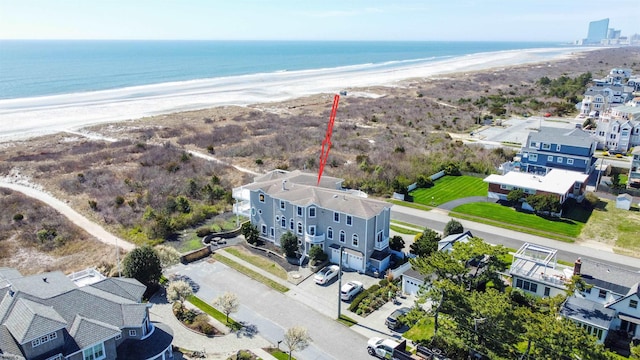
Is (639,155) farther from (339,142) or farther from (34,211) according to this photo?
(34,211)

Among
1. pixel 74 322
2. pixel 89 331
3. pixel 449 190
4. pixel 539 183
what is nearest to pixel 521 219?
pixel 539 183

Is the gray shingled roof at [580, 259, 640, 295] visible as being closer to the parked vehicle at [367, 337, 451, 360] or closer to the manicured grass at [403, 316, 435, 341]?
the manicured grass at [403, 316, 435, 341]

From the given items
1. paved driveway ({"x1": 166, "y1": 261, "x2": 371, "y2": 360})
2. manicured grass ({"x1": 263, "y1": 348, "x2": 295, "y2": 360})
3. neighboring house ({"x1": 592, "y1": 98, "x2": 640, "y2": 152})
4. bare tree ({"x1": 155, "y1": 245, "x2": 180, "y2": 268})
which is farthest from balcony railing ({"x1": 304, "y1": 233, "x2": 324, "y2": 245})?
neighboring house ({"x1": 592, "y1": 98, "x2": 640, "y2": 152})

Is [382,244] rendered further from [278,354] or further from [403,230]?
[278,354]

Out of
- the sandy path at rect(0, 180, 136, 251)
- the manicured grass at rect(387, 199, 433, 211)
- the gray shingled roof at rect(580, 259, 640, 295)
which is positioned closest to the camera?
the gray shingled roof at rect(580, 259, 640, 295)

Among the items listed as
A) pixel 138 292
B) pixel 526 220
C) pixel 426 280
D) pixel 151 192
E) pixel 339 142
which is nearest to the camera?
pixel 138 292

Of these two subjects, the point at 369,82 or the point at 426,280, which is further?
the point at 369,82

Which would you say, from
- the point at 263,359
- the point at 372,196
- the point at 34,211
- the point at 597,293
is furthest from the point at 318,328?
the point at 34,211

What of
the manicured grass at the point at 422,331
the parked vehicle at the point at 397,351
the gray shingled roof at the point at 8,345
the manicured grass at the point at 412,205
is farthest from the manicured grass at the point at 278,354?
the manicured grass at the point at 412,205
